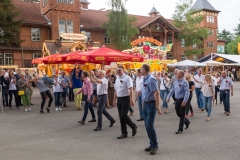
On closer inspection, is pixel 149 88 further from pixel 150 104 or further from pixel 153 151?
pixel 153 151

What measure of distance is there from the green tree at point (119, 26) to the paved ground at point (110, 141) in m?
28.6

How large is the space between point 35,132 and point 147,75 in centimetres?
403

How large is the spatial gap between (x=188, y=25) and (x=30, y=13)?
25.9 m

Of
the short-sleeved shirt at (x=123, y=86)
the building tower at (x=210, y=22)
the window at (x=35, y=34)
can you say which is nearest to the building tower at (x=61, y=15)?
the window at (x=35, y=34)

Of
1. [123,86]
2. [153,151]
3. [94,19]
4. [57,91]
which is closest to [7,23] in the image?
[94,19]

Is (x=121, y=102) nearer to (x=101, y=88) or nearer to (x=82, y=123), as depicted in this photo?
(x=101, y=88)

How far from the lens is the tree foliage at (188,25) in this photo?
46.3m

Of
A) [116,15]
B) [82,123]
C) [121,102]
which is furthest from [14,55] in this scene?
[121,102]

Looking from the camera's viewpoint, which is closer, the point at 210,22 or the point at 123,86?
the point at 123,86

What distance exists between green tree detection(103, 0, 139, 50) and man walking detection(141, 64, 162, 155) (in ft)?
105

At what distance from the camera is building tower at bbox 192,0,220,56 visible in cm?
5334

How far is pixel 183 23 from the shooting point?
46.8m

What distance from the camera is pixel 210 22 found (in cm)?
5416

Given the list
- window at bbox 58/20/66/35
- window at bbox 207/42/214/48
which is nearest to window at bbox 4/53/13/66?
Result: window at bbox 58/20/66/35
